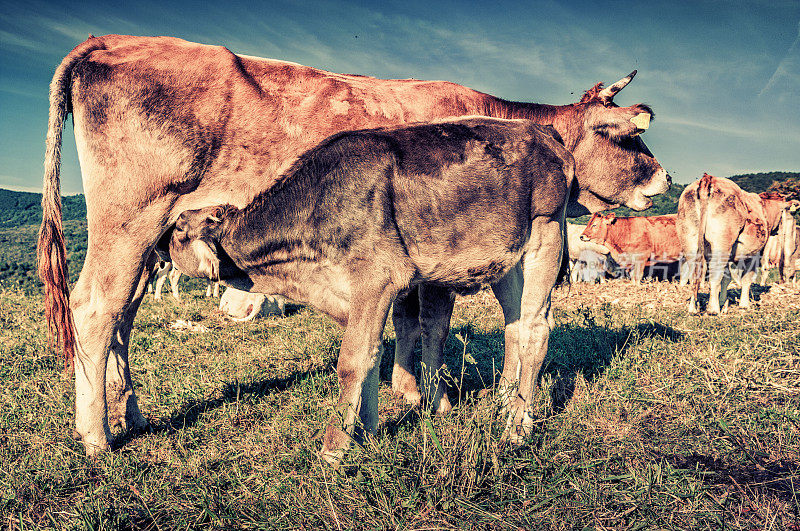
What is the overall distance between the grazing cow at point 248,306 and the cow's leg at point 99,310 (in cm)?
497

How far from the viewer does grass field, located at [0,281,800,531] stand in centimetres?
289

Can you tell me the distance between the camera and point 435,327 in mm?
4648

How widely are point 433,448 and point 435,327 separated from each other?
1.60 meters

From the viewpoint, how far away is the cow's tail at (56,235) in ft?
13.2

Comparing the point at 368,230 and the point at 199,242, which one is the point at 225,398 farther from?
the point at 368,230

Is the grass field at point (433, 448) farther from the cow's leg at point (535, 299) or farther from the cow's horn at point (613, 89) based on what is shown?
the cow's horn at point (613, 89)

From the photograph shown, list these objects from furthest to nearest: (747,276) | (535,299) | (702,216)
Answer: (747,276), (702,216), (535,299)

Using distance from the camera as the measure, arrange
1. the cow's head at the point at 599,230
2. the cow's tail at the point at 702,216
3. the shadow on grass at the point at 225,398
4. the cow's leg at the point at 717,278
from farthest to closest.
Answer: the cow's head at the point at 599,230 < the cow's tail at the point at 702,216 < the cow's leg at the point at 717,278 < the shadow on grass at the point at 225,398

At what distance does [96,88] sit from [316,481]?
3.26 metres

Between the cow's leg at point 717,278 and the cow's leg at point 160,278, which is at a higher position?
the cow's leg at point 717,278

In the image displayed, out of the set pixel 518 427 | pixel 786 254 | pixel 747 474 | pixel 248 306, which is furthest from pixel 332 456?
pixel 786 254

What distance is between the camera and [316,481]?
3.02m

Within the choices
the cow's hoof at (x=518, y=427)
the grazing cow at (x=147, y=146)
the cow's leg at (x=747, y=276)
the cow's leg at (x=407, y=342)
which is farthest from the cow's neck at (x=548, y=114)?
the cow's leg at (x=747, y=276)

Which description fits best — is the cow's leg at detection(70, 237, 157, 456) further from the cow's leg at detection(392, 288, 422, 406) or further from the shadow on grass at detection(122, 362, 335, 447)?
the cow's leg at detection(392, 288, 422, 406)
